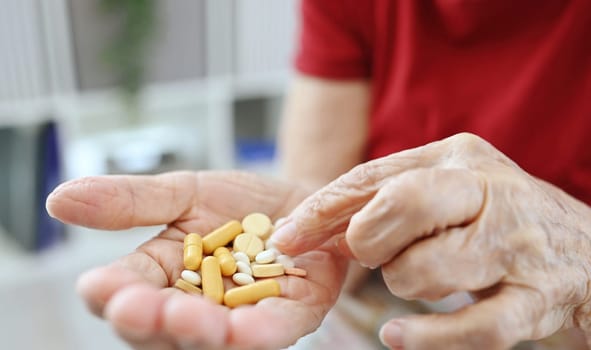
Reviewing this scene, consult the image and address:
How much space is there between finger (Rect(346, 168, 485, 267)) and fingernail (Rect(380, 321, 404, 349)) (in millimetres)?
50

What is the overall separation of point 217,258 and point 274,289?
0.08 metres

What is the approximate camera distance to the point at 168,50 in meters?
1.27

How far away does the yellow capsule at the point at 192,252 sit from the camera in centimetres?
51

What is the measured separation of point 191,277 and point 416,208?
7.6 inches

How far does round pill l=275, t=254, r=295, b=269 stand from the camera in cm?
54

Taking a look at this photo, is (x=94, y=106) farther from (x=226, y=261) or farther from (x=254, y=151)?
(x=226, y=261)

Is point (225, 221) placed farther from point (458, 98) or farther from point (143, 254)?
point (458, 98)

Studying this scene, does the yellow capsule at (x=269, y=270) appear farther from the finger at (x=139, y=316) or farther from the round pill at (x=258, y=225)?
the finger at (x=139, y=316)

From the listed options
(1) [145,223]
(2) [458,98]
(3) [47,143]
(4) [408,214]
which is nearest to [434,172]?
(4) [408,214]

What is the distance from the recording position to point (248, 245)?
22.2 inches

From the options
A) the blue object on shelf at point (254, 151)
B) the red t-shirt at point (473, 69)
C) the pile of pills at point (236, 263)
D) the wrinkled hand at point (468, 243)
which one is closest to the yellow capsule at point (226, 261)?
the pile of pills at point (236, 263)

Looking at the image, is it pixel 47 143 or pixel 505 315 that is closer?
pixel 505 315

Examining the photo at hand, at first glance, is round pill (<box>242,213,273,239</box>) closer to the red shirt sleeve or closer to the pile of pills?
the pile of pills

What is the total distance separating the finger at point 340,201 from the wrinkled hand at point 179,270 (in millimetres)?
32
